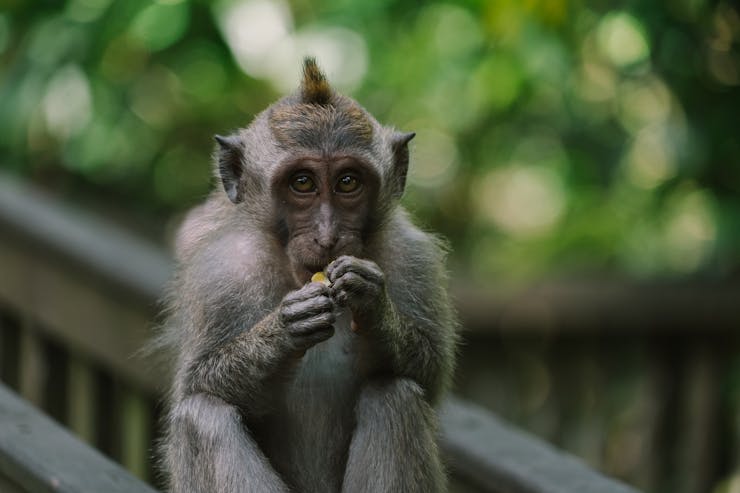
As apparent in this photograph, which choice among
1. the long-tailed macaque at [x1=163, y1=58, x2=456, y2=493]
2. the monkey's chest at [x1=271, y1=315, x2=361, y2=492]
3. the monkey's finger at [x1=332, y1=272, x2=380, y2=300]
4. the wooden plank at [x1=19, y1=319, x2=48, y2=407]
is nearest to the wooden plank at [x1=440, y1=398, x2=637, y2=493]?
the long-tailed macaque at [x1=163, y1=58, x2=456, y2=493]


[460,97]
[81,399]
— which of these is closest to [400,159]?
[81,399]

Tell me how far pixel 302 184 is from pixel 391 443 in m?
0.78

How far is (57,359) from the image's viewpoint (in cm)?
553

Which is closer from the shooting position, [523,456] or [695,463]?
[523,456]

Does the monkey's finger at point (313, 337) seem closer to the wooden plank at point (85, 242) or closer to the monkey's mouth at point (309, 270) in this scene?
the monkey's mouth at point (309, 270)

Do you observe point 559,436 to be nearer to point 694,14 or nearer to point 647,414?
point 647,414

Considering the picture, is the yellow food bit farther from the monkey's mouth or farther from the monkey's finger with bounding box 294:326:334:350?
the monkey's finger with bounding box 294:326:334:350

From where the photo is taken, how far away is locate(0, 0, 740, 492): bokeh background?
5734 mm

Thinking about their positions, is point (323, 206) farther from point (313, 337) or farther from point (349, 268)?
point (313, 337)

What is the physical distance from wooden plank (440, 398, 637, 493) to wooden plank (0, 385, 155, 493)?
3.63 ft

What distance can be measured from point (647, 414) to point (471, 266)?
106 inches

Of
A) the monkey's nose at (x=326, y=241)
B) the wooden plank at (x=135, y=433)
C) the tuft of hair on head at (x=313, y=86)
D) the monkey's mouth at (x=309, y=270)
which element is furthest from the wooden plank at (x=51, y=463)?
the wooden plank at (x=135, y=433)

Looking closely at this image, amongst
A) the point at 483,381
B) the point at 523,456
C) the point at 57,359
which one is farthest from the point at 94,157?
the point at 523,456

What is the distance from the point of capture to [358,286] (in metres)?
3.75
